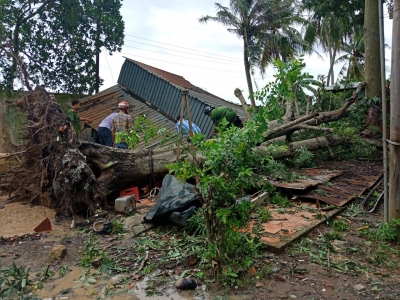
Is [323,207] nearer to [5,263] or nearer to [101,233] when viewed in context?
[101,233]

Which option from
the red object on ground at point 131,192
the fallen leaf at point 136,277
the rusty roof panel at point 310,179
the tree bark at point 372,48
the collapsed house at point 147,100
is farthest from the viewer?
the collapsed house at point 147,100

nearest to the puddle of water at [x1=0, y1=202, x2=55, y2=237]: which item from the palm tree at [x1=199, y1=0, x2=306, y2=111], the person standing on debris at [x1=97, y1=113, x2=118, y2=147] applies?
the person standing on debris at [x1=97, y1=113, x2=118, y2=147]

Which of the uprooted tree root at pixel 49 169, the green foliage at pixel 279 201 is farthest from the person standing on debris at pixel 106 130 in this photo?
the green foliage at pixel 279 201

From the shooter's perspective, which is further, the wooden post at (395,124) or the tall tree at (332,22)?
the tall tree at (332,22)

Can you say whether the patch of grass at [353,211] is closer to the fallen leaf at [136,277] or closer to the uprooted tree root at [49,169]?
the fallen leaf at [136,277]

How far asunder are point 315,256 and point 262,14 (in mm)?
15702

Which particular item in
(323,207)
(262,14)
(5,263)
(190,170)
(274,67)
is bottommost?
(5,263)

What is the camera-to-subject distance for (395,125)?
3590 mm

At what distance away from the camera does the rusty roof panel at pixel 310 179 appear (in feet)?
17.0

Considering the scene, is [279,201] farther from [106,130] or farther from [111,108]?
[111,108]

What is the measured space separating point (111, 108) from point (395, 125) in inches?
378

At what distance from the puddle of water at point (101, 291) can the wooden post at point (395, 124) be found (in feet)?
7.95

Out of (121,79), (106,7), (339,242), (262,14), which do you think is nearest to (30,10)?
(106,7)

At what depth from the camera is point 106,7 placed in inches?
539
